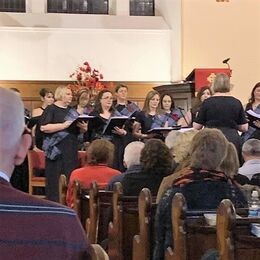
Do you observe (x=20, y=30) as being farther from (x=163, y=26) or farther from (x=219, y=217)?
(x=219, y=217)

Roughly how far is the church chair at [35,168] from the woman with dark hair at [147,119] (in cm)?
127

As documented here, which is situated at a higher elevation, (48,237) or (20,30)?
(20,30)

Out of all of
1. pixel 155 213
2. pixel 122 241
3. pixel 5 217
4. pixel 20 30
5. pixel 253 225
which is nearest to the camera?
pixel 5 217

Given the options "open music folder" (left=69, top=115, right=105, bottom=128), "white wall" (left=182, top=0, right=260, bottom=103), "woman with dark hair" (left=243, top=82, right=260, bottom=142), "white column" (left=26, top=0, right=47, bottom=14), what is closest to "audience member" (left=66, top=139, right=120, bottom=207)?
"open music folder" (left=69, top=115, right=105, bottom=128)

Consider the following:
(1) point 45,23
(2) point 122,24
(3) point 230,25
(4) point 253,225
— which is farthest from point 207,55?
(4) point 253,225

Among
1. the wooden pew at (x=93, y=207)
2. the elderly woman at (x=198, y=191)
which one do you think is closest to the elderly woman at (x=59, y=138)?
the wooden pew at (x=93, y=207)

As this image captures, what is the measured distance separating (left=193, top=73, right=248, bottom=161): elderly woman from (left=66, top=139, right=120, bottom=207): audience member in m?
1.51

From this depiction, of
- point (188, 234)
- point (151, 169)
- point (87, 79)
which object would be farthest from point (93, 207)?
point (87, 79)

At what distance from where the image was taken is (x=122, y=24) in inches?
508

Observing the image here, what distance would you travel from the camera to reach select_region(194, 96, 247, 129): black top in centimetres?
725

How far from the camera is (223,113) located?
7273mm

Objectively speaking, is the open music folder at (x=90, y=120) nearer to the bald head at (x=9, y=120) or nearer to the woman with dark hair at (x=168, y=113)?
the woman with dark hair at (x=168, y=113)

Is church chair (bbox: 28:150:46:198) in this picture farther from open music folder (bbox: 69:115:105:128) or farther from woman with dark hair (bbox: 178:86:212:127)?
woman with dark hair (bbox: 178:86:212:127)

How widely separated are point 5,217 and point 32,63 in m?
10.8
